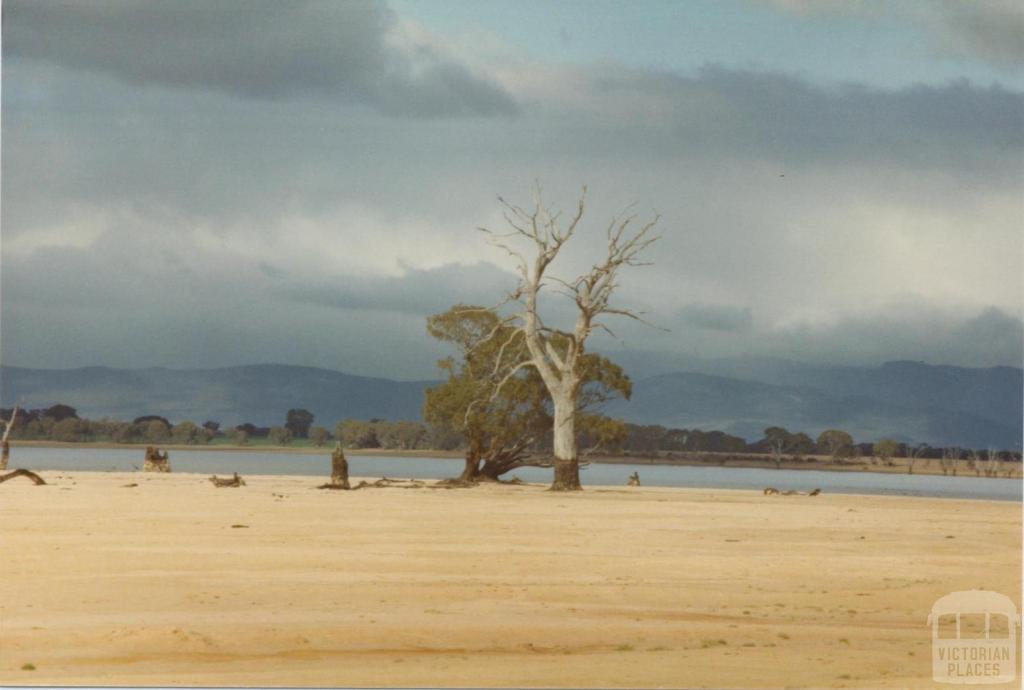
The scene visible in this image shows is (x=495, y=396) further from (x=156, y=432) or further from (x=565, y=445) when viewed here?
(x=156, y=432)

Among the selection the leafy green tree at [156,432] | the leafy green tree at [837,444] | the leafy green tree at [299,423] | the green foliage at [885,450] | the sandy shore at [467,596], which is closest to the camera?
the sandy shore at [467,596]

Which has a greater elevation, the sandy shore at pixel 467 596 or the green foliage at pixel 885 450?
the green foliage at pixel 885 450

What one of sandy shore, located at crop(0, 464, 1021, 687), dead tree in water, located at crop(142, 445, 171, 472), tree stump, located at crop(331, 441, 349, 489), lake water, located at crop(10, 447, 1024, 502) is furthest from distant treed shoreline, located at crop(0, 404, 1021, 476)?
sandy shore, located at crop(0, 464, 1021, 687)

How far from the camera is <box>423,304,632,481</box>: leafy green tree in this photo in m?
36.1

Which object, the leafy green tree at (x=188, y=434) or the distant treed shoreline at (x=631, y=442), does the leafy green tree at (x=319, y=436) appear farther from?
the leafy green tree at (x=188, y=434)

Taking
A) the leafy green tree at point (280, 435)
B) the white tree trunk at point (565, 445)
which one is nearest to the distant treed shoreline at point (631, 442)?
the leafy green tree at point (280, 435)

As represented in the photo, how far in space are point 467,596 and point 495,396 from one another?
22317 mm

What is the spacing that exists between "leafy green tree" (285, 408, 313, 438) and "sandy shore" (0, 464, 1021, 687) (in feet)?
410

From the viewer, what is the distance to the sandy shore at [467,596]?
9.91 meters

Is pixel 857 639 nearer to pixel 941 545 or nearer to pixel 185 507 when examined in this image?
pixel 941 545

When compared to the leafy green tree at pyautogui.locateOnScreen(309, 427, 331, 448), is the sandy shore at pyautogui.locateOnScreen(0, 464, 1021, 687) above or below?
below

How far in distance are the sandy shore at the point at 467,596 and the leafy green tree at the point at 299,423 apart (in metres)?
125

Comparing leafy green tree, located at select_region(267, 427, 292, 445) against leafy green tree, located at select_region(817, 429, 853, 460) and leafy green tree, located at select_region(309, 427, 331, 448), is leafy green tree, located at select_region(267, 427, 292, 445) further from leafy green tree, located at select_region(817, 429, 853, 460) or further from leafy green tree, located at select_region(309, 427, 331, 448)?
leafy green tree, located at select_region(817, 429, 853, 460)

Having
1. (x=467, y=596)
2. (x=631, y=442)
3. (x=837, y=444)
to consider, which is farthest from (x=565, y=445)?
(x=837, y=444)
